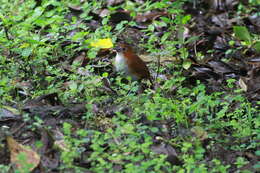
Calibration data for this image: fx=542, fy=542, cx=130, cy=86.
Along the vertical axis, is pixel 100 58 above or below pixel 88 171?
below

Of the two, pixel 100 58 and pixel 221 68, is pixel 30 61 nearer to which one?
pixel 100 58

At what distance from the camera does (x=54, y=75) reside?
588 cm

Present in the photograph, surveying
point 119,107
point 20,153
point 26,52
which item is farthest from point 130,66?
point 20,153

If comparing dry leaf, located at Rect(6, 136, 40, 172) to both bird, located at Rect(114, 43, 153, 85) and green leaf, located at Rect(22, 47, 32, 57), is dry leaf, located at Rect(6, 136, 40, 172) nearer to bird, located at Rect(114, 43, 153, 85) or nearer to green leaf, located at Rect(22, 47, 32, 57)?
green leaf, located at Rect(22, 47, 32, 57)

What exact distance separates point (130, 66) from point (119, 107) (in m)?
0.94

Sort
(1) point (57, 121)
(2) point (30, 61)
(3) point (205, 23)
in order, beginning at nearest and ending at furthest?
(1) point (57, 121), (2) point (30, 61), (3) point (205, 23)

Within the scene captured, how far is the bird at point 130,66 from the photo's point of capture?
582 centimetres

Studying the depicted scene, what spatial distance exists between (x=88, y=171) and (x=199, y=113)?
1.26 metres

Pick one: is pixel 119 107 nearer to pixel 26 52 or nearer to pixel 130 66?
pixel 130 66

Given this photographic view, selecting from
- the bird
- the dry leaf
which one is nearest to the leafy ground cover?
the dry leaf

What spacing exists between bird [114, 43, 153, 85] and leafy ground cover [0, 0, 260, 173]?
18 centimetres

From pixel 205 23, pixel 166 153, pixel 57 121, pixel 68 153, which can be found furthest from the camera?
pixel 205 23

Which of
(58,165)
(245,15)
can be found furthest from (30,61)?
(245,15)

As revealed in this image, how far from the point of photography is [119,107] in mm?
5012
